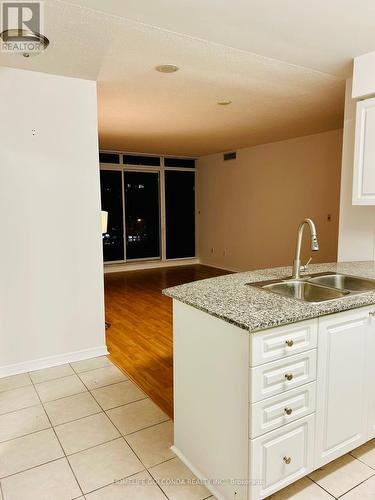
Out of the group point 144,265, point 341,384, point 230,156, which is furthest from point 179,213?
point 341,384

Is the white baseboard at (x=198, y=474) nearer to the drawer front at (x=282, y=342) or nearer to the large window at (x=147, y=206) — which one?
the drawer front at (x=282, y=342)

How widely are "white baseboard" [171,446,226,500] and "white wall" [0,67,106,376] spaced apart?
1552mm

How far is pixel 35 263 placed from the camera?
299 centimetres

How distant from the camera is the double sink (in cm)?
215

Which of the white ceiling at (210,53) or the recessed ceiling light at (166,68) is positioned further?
the recessed ceiling light at (166,68)

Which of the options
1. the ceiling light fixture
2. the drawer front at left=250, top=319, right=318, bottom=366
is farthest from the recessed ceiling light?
the drawer front at left=250, top=319, right=318, bottom=366

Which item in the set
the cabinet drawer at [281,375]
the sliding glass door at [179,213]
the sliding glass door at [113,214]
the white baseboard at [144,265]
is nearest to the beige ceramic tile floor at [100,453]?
the cabinet drawer at [281,375]

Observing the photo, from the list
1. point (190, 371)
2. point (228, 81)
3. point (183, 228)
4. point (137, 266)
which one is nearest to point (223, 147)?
point (183, 228)

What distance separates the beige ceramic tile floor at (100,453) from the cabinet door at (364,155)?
1.62 metres

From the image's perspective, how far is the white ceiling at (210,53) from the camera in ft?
6.61

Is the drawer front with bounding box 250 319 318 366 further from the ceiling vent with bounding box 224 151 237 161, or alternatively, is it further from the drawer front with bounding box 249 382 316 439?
the ceiling vent with bounding box 224 151 237 161

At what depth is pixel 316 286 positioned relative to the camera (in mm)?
2234

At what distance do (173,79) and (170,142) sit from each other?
3239 millimetres

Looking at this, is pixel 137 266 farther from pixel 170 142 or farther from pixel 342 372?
pixel 342 372
